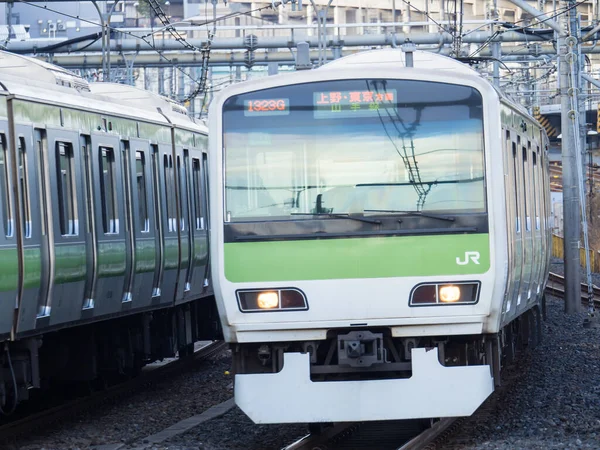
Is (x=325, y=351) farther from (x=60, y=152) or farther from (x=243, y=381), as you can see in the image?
(x=60, y=152)

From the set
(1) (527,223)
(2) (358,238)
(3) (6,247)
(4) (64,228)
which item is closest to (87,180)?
(4) (64,228)

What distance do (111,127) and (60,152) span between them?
1.52m

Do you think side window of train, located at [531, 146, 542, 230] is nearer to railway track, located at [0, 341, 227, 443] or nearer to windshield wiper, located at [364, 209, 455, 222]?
windshield wiper, located at [364, 209, 455, 222]

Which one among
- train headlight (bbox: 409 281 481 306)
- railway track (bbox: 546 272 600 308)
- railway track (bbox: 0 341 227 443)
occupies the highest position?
train headlight (bbox: 409 281 481 306)

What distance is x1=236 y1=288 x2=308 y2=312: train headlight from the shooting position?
9.21 m

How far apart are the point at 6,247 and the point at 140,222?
3639mm

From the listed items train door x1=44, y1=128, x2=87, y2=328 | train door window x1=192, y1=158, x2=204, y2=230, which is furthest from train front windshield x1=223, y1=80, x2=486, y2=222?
train door window x1=192, y1=158, x2=204, y2=230

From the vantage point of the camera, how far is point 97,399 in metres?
13.2

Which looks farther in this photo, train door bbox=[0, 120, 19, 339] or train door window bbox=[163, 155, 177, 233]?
train door window bbox=[163, 155, 177, 233]

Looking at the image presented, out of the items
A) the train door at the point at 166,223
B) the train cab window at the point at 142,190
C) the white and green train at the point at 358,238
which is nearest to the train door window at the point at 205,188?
the train door at the point at 166,223

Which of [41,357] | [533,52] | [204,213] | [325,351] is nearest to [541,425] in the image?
[325,351]

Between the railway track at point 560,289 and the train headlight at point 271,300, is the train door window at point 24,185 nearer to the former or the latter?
the train headlight at point 271,300

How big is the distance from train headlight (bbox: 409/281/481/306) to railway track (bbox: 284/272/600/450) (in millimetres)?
1013

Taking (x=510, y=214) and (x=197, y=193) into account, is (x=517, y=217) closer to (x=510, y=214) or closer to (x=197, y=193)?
(x=510, y=214)
